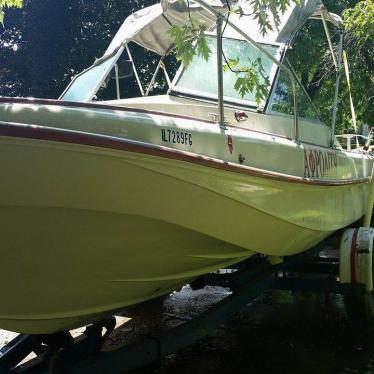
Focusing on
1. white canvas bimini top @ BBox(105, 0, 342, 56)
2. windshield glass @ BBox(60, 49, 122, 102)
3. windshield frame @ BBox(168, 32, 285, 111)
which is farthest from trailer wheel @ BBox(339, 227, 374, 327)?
windshield glass @ BBox(60, 49, 122, 102)

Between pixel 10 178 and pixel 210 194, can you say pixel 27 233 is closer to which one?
pixel 10 178

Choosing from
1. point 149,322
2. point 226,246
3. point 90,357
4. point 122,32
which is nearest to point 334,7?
point 122,32

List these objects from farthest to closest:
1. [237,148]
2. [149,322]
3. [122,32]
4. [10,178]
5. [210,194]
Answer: [122,32] < [149,322] < [237,148] < [210,194] < [10,178]

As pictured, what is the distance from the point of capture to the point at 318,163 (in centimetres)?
426

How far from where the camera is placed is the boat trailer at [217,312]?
10.6ft

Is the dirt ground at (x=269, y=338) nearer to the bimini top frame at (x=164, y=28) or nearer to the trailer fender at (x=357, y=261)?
the trailer fender at (x=357, y=261)

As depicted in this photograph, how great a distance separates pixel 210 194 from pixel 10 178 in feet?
3.51

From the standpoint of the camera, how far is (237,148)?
10.6ft

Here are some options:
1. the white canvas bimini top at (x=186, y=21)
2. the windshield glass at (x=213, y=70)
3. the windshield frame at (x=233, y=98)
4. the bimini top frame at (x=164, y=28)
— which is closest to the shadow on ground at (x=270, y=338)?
the bimini top frame at (x=164, y=28)

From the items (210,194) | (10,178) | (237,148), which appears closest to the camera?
(10,178)

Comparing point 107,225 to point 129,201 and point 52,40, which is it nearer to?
point 129,201

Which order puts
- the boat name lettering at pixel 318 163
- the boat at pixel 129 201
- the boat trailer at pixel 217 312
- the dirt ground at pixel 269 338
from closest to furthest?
the boat at pixel 129 201 → the boat trailer at pixel 217 312 → the boat name lettering at pixel 318 163 → the dirt ground at pixel 269 338

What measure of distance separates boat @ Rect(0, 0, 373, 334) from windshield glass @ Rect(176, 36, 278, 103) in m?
0.41

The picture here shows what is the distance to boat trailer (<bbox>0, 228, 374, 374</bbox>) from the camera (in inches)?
127
